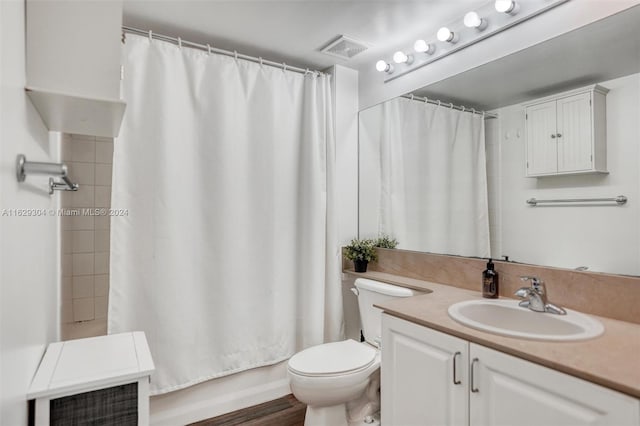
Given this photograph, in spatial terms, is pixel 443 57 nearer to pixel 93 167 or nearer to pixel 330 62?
pixel 330 62

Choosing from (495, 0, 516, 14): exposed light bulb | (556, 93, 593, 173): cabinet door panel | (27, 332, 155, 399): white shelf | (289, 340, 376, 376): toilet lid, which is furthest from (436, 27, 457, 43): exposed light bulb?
(27, 332, 155, 399): white shelf

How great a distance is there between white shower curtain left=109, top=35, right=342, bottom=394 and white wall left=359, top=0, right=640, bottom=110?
419 millimetres

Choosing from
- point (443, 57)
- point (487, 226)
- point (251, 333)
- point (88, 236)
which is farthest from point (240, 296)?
point (443, 57)

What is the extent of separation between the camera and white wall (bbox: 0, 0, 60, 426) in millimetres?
774

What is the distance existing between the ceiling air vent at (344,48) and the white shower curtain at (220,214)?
23 centimetres

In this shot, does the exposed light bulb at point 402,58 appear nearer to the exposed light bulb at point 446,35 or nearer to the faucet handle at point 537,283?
the exposed light bulb at point 446,35

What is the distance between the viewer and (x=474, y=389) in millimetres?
1318

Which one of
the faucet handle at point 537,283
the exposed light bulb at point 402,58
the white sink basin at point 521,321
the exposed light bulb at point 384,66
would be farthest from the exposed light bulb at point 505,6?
the white sink basin at point 521,321

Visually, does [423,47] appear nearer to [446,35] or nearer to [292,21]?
[446,35]

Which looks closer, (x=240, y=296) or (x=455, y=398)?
(x=455, y=398)

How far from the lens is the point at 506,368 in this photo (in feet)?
4.01

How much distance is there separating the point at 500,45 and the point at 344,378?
1869 mm

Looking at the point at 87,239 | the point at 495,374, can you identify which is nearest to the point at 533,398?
the point at 495,374

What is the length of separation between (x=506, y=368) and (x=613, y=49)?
54.2 inches
